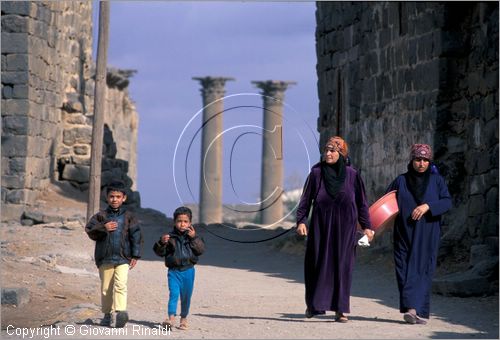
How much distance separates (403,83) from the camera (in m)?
16.4

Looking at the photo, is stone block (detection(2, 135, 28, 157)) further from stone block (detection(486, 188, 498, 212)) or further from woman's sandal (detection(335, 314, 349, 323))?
woman's sandal (detection(335, 314, 349, 323))

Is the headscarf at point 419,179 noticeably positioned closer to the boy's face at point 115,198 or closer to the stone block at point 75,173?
the boy's face at point 115,198

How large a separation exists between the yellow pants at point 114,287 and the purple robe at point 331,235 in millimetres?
1642

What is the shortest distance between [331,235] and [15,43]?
11268 mm

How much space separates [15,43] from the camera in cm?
2066

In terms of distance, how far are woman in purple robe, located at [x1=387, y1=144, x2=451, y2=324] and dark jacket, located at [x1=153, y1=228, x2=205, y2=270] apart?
1.84 meters

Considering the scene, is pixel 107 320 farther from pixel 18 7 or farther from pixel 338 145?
pixel 18 7

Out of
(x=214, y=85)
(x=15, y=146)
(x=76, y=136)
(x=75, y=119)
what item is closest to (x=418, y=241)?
(x=15, y=146)

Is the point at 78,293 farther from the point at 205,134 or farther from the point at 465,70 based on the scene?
the point at 205,134

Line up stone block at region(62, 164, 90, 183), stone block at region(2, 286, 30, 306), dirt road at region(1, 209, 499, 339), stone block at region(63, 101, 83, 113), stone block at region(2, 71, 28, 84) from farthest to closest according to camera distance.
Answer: stone block at region(63, 101, 83, 113) → stone block at region(62, 164, 90, 183) → stone block at region(2, 71, 28, 84) → stone block at region(2, 286, 30, 306) → dirt road at region(1, 209, 499, 339)

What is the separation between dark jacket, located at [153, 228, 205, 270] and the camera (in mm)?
9633

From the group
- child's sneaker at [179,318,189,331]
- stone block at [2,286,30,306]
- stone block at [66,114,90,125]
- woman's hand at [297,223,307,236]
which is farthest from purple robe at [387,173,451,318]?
stone block at [66,114,90,125]

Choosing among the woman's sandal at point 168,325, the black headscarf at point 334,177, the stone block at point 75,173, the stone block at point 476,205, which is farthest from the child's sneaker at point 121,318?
the stone block at point 75,173

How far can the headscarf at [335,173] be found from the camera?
10.5 m
